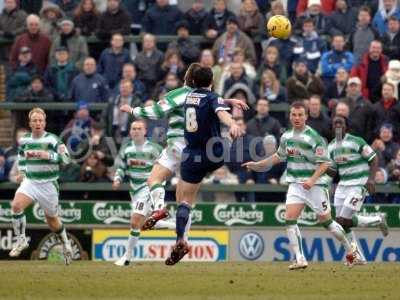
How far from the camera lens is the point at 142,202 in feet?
67.9

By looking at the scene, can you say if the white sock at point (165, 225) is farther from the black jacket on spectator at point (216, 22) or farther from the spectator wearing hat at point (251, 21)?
the black jacket on spectator at point (216, 22)

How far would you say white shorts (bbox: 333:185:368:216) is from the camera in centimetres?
2008

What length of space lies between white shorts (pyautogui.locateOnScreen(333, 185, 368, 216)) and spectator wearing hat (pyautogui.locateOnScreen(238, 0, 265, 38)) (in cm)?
584

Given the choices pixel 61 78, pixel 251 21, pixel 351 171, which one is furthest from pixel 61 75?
pixel 351 171

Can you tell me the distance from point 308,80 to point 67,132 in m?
4.57

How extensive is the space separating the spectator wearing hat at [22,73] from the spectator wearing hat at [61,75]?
0.35 meters

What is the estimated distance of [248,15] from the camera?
25.4 m

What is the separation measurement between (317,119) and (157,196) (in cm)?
599

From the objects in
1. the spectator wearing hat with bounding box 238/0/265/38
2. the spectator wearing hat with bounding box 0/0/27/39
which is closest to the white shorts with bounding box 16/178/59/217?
the spectator wearing hat with bounding box 238/0/265/38

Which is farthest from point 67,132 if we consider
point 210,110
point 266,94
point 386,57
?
point 210,110

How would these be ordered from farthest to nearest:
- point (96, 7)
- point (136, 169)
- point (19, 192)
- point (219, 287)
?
1. point (96, 7)
2. point (136, 169)
3. point (19, 192)
4. point (219, 287)

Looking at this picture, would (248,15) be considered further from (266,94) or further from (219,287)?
(219,287)

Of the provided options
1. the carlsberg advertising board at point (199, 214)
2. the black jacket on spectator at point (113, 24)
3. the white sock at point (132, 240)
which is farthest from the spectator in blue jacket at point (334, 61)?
the white sock at point (132, 240)

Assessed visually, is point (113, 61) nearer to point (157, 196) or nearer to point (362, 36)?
point (362, 36)
